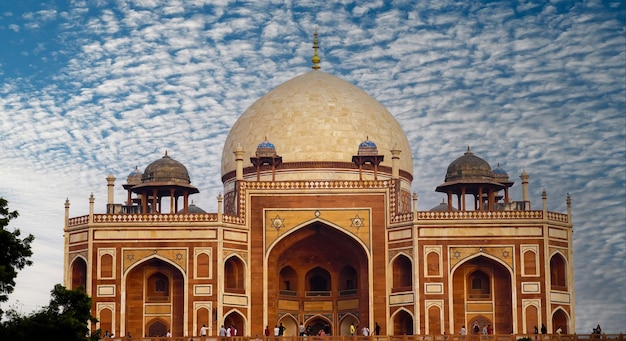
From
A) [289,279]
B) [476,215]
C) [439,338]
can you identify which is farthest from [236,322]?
[476,215]

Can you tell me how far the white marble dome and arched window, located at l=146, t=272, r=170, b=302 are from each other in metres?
6.38

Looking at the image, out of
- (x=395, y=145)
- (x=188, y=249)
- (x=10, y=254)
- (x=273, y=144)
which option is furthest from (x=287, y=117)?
(x=10, y=254)

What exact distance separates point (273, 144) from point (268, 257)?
5231mm

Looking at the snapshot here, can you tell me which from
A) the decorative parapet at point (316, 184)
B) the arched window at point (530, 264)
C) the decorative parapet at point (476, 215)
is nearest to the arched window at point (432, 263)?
the decorative parapet at point (476, 215)

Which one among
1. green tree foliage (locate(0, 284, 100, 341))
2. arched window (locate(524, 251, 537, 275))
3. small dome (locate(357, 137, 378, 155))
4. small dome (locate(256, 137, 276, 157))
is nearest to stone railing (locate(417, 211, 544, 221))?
arched window (locate(524, 251, 537, 275))

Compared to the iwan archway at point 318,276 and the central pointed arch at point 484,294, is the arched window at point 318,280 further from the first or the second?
the central pointed arch at point 484,294

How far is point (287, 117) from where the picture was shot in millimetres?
44375

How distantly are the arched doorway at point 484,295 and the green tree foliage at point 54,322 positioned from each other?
14252mm

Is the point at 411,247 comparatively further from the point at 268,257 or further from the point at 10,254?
the point at 10,254

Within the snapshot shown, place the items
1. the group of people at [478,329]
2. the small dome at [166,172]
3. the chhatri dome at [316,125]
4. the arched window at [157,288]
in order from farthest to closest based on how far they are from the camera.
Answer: the chhatri dome at [316,125], the small dome at [166,172], the arched window at [157,288], the group of people at [478,329]

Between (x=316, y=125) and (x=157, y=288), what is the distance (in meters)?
8.77

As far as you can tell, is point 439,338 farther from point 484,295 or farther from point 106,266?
point 106,266

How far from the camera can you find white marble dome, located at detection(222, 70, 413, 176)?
43656 mm

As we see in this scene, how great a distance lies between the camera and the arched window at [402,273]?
39.3 m
